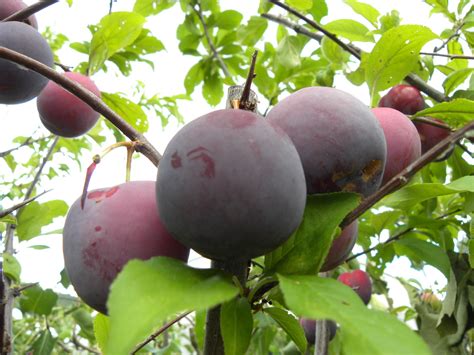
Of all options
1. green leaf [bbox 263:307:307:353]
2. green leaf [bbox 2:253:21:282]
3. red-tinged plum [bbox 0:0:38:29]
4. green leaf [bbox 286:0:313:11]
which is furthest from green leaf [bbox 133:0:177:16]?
green leaf [bbox 263:307:307:353]

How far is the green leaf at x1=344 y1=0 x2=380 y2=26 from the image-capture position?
146cm

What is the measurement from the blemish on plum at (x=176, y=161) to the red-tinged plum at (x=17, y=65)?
649mm

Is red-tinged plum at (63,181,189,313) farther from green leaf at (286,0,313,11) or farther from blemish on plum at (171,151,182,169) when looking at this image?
green leaf at (286,0,313,11)

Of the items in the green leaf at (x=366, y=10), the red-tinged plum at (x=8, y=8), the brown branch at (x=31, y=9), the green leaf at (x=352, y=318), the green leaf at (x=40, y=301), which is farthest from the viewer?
the green leaf at (x=40, y=301)

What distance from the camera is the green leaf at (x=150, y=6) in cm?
196

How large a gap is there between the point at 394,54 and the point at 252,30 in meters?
1.19

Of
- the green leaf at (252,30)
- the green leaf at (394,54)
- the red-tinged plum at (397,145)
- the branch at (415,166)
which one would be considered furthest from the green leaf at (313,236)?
the green leaf at (252,30)

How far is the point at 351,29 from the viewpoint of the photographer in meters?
1.48

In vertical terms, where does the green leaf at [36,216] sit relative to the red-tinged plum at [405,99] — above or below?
below

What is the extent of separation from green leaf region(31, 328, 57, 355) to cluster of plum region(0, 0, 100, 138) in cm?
66

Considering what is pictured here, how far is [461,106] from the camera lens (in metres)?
0.76

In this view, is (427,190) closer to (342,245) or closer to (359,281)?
(342,245)

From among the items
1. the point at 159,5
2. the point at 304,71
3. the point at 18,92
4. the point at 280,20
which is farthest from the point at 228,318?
the point at 159,5

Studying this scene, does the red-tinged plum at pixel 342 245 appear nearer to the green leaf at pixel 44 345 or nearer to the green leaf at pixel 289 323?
the green leaf at pixel 289 323
